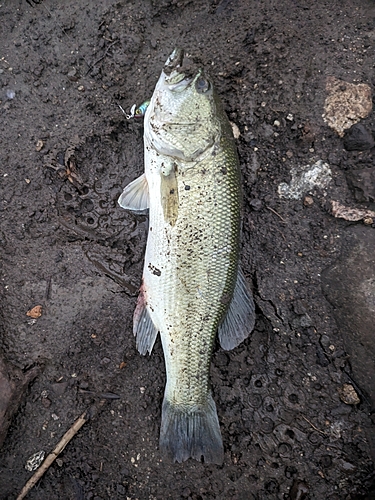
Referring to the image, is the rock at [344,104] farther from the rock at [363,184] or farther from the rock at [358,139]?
the rock at [363,184]

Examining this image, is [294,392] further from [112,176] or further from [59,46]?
[59,46]

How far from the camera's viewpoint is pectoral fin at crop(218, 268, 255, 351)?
114 inches

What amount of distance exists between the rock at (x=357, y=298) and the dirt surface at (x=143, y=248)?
14 mm

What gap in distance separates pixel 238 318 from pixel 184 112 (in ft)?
5.10

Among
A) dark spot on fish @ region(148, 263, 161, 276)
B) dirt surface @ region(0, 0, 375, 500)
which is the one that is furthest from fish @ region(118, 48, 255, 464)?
dirt surface @ region(0, 0, 375, 500)

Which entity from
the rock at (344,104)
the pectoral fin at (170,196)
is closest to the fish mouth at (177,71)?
the pectoral fin at (170,196)

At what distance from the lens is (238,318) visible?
292 centimetres

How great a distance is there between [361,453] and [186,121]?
277 cm

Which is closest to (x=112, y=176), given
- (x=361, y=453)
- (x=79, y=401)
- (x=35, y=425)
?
(x=79, y=401)

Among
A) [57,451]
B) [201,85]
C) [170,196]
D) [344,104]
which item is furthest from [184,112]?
[57,451]

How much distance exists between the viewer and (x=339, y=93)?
9.69ft

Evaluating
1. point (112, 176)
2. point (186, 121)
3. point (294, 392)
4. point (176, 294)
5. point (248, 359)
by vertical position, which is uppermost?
point (186, 121)

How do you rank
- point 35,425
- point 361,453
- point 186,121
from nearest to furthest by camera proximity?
point 186,121 → point 361,453 → point 35,425

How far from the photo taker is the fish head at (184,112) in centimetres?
266
